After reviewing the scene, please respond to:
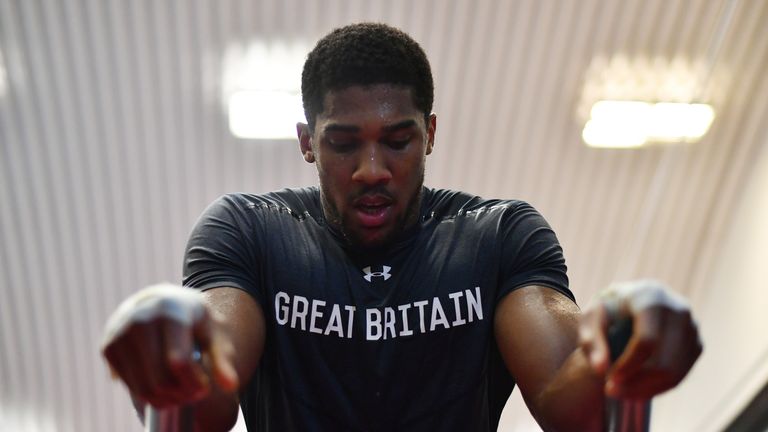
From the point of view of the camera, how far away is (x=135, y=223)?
4.20 meters

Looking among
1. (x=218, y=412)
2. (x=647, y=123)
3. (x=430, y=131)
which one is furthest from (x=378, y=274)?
(x=647, y=123)

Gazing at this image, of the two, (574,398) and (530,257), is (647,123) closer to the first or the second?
(530,257)

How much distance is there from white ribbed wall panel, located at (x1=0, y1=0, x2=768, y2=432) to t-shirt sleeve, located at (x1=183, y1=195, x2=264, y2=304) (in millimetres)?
2313

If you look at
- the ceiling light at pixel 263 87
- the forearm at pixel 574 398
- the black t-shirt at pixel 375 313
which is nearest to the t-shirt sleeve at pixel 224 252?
the black t-shirt at pixel 375 313

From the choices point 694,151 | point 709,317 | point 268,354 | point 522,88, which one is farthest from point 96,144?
point 709,317

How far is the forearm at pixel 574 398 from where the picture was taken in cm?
122

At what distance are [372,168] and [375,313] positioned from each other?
28cm

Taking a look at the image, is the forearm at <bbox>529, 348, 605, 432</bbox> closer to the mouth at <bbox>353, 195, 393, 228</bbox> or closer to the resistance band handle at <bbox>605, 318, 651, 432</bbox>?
the resistance band handle at <bbox>605, 318, 651, 432</bbox>

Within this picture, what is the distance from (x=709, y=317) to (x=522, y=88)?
1690mm

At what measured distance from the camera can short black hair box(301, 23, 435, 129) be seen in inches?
66.2

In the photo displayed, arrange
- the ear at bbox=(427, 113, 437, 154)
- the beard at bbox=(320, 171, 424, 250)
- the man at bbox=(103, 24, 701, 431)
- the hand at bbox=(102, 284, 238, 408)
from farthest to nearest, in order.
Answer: the ear at bbox=(427, 113, 437, 154) < the beard at bbox=(320, 171, 424, 250) < the man at bbox=(103, 24, 701, 431) < the hand at bbox=(102, 284, 238, 408)

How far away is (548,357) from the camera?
145 centimetres

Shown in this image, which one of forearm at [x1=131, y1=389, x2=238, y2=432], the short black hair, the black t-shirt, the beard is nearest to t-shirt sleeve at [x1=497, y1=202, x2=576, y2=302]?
the black t-shirt

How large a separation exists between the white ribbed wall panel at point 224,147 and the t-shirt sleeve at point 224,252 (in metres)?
2.31
